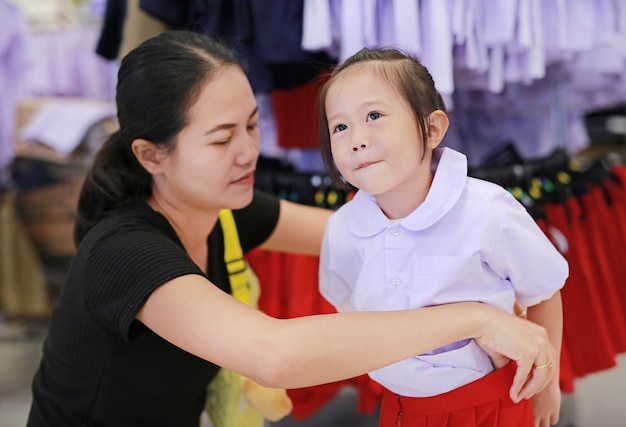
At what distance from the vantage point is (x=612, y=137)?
3014 millimetres

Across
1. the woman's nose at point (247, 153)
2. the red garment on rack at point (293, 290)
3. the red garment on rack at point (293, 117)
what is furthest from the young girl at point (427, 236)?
the red garment on rack at point (293, 117)

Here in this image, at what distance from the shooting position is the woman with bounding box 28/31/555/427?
0.78 meters

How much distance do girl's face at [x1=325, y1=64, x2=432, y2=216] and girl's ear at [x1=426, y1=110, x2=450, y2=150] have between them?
2 cm

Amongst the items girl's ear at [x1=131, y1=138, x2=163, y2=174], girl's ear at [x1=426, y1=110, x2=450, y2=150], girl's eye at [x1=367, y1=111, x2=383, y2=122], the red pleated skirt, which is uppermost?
girl's eye at [x1=367, y1=111, x2=383, y2=122]

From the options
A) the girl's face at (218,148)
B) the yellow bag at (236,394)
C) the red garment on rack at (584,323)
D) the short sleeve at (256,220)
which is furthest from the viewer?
the red garment on rack at (584,323)

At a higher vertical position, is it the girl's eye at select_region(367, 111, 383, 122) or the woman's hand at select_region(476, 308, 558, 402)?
the girl's eye at select_region(367, 111, 383, 122)

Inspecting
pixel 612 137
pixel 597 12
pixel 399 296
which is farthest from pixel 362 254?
pixel 612 137

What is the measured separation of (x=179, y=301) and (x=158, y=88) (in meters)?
0.35

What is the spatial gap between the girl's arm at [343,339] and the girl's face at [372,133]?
0.55 ft

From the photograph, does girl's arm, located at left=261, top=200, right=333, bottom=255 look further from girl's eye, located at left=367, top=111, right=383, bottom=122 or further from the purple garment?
the purple garment

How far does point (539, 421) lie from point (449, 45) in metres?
0.78

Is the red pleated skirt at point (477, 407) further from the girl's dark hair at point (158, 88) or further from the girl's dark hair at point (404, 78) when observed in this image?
the girl's dark hair at point (158, 88)

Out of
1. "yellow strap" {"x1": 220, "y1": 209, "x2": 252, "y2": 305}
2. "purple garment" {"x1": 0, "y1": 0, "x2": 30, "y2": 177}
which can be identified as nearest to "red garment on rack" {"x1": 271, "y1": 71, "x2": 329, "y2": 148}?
"yellow strap" {"x1": 220, "y1": 209, "x2": 252, "y2": 305}

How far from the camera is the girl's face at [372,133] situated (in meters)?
0.76
